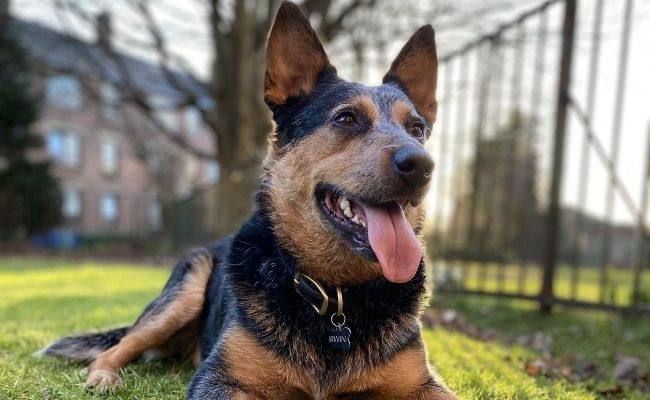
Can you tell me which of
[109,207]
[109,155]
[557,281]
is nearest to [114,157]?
[109,155]

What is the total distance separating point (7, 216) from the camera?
19828 mm

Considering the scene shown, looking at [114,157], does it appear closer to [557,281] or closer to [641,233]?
[557,281]

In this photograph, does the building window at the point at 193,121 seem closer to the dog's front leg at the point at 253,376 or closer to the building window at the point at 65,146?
the building window at the point at 65,146

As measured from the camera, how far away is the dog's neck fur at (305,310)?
269cm

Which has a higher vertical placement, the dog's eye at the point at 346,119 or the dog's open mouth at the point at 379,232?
the dog's eye at the point at 346,119

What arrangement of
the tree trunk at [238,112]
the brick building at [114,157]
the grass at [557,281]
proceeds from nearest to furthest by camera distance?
the grass at [557,281] → the tree trunk at [238,112] → the brick building at [114,157]

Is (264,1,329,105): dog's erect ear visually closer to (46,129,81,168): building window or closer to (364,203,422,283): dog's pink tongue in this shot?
(364,203,422,283): dog's pink tongue

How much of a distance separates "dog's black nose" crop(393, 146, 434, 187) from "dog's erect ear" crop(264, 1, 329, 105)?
1.05 meters

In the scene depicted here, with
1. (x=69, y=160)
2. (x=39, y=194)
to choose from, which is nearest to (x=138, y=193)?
(x=69, y=160)

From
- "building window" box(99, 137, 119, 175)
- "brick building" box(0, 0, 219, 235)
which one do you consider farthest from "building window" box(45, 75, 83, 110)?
"building window" box(99, 137, 119, 175)

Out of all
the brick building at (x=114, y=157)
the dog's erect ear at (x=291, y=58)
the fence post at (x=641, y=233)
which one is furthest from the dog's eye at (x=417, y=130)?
the brick building at (x=114, y=157)

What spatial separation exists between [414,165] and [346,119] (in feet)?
2.30

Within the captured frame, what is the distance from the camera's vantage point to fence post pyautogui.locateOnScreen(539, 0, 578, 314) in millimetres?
6527

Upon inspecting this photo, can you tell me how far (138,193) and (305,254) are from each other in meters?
37.5
